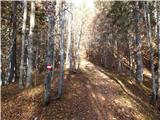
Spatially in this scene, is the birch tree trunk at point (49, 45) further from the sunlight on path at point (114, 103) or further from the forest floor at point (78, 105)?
the sunlight on path at point (114, 103)

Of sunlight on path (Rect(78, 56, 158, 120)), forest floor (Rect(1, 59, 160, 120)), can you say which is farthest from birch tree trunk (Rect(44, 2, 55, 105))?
sunlight on path (Rect(78, 56, 158, 120))

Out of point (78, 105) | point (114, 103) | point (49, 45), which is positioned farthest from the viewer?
point (114, 103)

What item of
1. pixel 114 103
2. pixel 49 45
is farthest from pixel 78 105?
pixel 49 45

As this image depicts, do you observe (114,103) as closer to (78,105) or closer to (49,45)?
(78,105)

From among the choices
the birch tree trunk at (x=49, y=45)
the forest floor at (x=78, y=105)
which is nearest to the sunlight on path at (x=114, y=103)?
the forest floor at (x=78, y=105)

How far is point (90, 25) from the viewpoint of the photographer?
46000 millimetres

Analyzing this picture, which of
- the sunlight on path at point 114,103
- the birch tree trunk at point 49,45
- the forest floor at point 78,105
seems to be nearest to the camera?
the forest floor at point 78,105

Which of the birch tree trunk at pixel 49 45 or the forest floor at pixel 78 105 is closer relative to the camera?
the forest floor at pixel 78 105

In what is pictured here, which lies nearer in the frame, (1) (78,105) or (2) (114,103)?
(1) (78,105)

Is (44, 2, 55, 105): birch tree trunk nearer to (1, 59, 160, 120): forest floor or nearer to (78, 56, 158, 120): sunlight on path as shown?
(1, 59, 160, 120): forest floor

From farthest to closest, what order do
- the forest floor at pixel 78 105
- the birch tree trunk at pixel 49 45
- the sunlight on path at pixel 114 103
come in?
1. the sunlight on path at pixel 114 103
2. the birch tree trunk at pixel 49 45
3. the forest floor at pixel 78 105

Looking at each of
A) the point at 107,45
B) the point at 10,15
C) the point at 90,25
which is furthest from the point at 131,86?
the point at 90,25

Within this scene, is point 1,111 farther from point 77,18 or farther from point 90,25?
point 90,25

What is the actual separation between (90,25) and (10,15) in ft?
78.0
